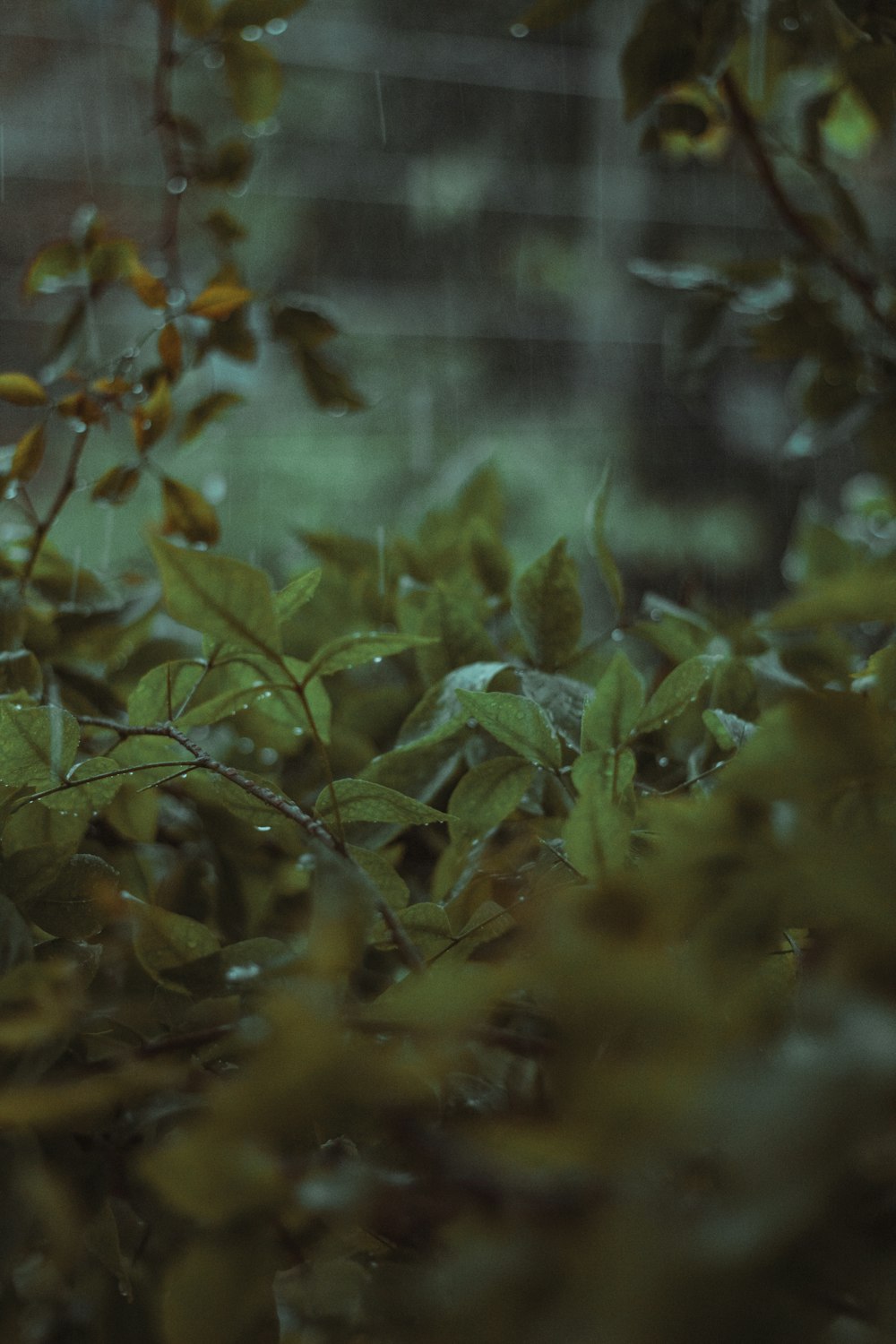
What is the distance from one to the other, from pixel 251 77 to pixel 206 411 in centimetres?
15

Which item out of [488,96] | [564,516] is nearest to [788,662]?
[564,516]

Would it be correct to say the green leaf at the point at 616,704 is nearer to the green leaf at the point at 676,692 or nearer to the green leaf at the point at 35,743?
the green leaf at the point at 676,692

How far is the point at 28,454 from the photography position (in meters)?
0.35

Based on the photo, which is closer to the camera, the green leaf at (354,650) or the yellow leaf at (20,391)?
the green leaf at (354,650)

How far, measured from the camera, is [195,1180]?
0.15 meters

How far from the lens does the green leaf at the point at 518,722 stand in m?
0.25

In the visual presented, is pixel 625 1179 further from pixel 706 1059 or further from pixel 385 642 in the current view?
pixel 385 642

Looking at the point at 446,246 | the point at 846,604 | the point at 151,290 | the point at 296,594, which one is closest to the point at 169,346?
the point at 151,290

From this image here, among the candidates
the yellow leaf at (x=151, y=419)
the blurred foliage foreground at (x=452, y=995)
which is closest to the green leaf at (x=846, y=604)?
the blurred foliage foreground at (x=452, y=995)

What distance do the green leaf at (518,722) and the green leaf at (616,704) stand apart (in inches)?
0.4

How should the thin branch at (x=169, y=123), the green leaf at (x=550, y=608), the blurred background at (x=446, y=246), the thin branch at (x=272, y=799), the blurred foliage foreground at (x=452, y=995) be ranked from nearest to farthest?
1. the blurred foliage foreground at (x=452, y=995)
2. the thin branch at (x=272, y=799)
3. the green leaf at (x=550, y=608)
4. the thin branch at (x=169, y=123)
5. the blurred background at (x=446, y=246)

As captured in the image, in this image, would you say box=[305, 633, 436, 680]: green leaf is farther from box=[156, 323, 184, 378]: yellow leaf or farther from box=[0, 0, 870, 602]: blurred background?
box=[0, 0, 870, 602]: blurred background

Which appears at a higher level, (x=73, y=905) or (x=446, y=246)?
(x=73, y=905)

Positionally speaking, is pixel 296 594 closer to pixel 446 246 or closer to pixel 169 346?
pixel 169 346
